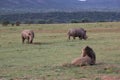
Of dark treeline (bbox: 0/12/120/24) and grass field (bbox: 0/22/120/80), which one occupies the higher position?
grass field (bbox: 0/22/120/80)

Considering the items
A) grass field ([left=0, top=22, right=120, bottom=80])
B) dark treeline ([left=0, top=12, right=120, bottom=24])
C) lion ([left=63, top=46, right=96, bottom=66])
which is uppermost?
lion ([left=63, top=46, right=96, bottom=66])

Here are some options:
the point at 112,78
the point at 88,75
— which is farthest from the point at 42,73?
the point at 112,78

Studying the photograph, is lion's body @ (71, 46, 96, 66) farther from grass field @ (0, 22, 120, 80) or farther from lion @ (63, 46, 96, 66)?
grass field @ (0, 22, 120, 80)

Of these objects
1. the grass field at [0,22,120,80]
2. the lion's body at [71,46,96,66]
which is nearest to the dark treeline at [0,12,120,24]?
the grass field at [0,22,120,80]

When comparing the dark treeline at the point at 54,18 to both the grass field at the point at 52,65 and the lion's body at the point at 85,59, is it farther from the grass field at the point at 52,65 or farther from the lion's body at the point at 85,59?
the lion's body at the point at 85,59

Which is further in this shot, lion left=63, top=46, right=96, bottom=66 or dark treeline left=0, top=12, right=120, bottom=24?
dark treeline left=0, top=12, right=120, bottom=24

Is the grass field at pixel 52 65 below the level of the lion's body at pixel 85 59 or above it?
below

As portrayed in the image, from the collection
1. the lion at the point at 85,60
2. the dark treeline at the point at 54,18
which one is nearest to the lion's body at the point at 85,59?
the lion at the point at 85,60

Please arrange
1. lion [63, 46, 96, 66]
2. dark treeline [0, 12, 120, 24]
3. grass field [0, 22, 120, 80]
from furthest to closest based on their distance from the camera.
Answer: dark treeline [0, 12, 120, 24], lion [63, 46, 96, 66], grass field [0, 22, 120, 80]

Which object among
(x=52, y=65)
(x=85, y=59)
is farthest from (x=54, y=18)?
(x=85, y=59)

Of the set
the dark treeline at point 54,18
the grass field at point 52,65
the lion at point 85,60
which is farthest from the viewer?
the dark treeline at point 54,18

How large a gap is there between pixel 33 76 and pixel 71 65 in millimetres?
2794

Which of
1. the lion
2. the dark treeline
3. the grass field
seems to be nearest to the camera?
the grass field

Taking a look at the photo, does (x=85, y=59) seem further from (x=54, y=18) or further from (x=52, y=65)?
(x=54, y=18)
